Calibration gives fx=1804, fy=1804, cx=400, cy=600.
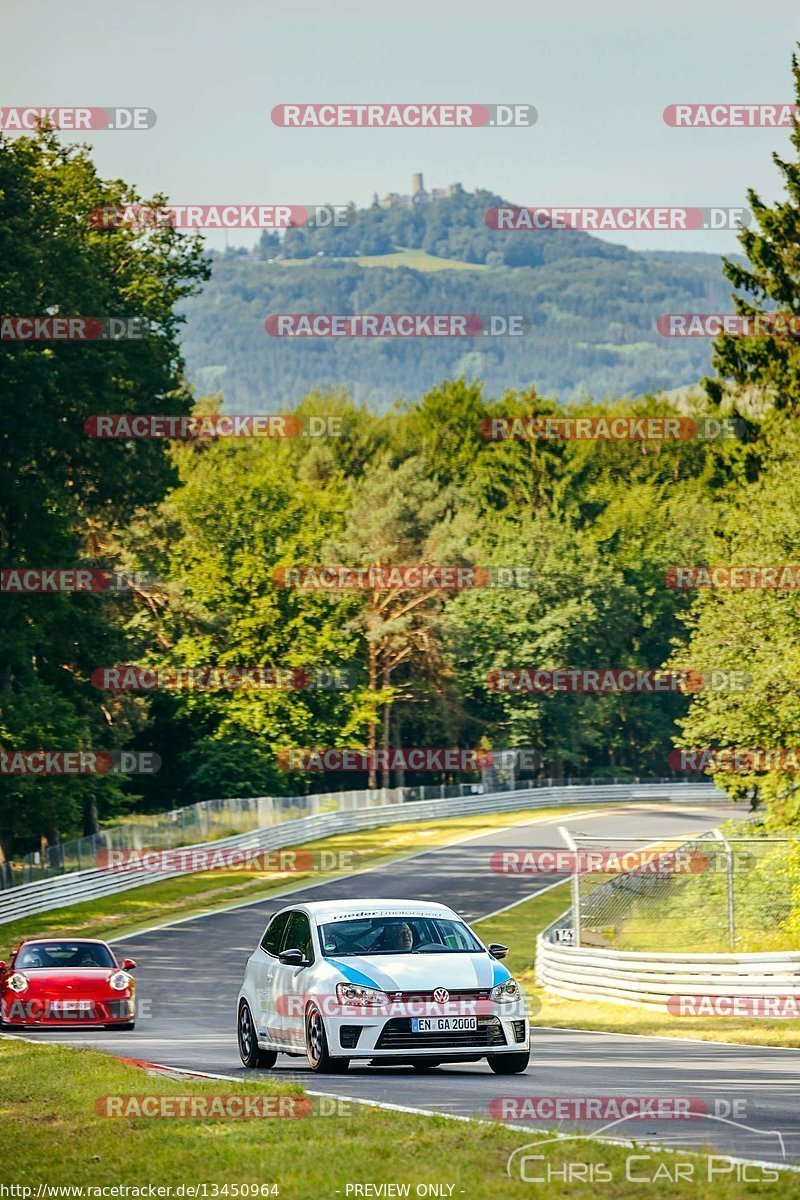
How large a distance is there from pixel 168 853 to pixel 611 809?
29362 millimetres

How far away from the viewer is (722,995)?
25.5 meters

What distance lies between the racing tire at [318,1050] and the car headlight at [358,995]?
0.33m

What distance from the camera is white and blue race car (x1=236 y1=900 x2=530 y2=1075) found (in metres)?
14.8

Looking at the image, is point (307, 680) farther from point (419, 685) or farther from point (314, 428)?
point (314, 428)

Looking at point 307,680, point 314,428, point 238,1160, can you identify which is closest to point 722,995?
point 238,1160

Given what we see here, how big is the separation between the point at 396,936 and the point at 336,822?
165 ft

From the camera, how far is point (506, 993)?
1512 cm
